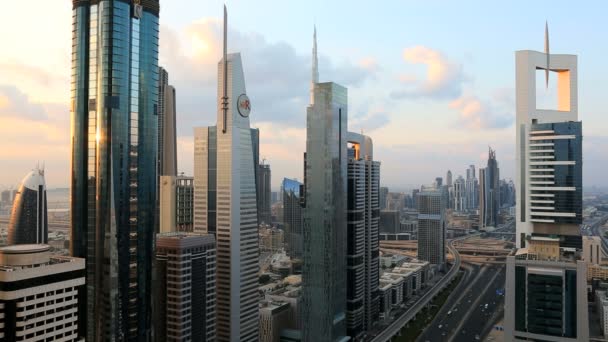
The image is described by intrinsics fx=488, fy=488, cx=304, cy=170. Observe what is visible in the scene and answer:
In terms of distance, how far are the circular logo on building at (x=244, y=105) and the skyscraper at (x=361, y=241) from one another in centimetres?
1802

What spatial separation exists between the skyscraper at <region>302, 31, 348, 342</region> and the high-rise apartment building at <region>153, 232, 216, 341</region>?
17.1 m

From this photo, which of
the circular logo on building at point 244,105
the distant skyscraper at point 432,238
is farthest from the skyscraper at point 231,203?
the distant skyscraper at point 432,238

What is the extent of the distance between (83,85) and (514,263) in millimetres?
44900

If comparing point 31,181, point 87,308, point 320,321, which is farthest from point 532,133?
point 31,181

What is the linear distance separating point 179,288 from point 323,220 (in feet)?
75.8

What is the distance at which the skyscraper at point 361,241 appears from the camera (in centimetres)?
7649

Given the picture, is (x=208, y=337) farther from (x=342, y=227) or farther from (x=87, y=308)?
(x=342, y=227)

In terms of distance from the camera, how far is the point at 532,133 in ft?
173

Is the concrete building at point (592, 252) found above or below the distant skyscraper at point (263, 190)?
below

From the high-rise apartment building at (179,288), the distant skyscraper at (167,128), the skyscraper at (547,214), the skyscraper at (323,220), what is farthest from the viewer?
the distant skyscraper at (167,128)

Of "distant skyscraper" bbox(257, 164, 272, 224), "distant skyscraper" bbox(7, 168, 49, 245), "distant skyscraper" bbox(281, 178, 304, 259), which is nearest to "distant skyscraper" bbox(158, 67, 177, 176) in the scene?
"distant skyscraper" bbox(7, 168, 49, 245)

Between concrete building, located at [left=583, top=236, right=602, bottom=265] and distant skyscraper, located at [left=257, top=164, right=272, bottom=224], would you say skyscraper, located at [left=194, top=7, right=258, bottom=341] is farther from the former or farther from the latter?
concrete building, located at [left=583, top=236, right=602, bottom=265]

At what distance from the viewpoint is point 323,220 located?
68.4 metres

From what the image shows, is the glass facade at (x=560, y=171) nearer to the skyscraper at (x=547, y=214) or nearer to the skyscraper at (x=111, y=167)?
the skyscraper at (x=547, y=214)
